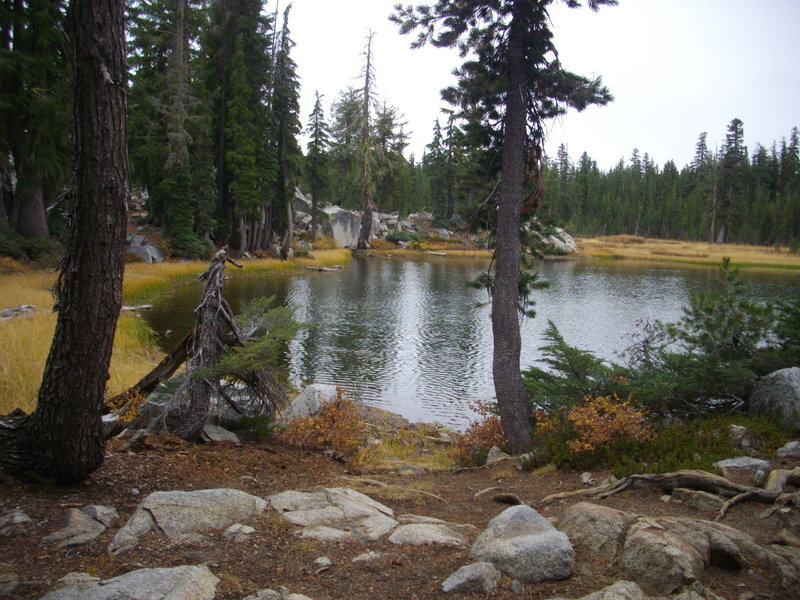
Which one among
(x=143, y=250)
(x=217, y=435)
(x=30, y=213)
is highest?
(x=30, y=213)

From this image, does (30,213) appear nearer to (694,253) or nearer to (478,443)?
(478,443)

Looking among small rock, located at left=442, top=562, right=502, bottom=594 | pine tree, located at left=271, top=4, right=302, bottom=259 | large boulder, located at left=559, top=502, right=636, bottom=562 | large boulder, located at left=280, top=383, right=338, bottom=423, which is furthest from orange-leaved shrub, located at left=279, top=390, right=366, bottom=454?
pine tree, located at left=271, top=4, right=302, bottom=259

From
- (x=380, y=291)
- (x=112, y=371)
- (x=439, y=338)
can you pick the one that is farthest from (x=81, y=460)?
(x=380, y=291)

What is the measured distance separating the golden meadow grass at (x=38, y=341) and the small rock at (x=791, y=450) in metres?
10.2

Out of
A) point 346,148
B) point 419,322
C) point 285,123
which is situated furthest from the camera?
point 346,148

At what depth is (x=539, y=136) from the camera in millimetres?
9930

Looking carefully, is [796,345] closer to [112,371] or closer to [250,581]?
[250,581]

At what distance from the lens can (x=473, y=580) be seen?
3.55m

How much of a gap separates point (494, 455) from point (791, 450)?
3772 millimetres

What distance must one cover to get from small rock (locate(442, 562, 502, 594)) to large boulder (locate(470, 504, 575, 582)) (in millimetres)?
146

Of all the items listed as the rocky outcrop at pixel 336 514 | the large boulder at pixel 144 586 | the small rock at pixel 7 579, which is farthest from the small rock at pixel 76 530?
the rocky outcrop at pixel 336 514

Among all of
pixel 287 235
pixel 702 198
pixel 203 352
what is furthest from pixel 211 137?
pixel 702 198

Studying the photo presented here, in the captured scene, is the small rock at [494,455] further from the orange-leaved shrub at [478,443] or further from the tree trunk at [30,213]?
the tree trunk at [30,213]

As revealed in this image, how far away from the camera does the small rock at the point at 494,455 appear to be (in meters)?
8.06
